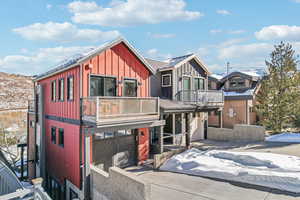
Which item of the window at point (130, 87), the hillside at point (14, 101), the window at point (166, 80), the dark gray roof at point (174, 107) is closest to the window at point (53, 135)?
the window at point (130, 87)

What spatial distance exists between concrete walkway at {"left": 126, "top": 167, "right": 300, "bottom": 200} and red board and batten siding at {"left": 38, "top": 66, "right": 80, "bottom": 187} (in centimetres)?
364

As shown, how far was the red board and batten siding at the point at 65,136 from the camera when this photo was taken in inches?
351

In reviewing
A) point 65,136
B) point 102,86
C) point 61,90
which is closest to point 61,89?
point 61,90

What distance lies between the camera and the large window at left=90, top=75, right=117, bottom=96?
911 cm

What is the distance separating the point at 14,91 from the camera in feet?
98.0

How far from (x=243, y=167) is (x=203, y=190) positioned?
2.67m

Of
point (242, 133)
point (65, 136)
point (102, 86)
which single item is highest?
point (102, 86)

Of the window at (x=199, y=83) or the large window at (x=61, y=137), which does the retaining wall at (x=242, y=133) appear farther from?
the large window at (x=61, y=137)

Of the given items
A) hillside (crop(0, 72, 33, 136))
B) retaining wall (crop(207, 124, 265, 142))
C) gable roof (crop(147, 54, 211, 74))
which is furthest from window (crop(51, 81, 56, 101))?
hillside (crop(0, 72, 33, 136))

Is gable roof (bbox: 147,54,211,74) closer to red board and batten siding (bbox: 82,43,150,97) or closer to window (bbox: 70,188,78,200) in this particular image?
red board and batten siding (bbox: 82,43,150,97)

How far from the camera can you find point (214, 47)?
23922 mm

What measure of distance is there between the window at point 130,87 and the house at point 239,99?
12.3 metres

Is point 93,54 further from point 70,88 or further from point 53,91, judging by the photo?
point 53,91

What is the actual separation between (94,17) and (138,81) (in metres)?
6.00
